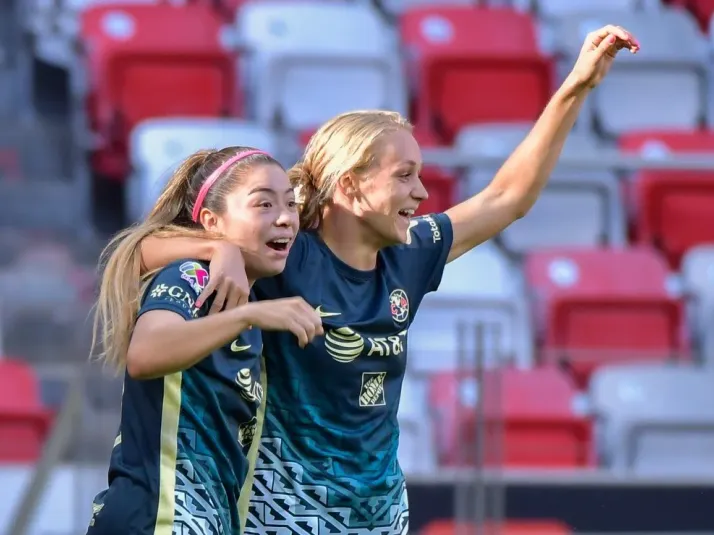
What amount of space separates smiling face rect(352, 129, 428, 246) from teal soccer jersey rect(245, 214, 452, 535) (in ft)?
0.36

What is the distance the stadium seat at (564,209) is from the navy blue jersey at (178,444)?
147 inches

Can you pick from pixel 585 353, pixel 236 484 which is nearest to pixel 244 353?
pixel 236 484

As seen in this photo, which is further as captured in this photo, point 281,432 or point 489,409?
point 489,409

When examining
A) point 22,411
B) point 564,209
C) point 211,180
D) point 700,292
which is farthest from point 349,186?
point 564,209

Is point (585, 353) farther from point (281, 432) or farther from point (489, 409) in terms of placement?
point (281, 432)

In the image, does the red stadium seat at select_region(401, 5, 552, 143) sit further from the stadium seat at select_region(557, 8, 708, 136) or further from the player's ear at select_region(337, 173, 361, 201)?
the player's ear at select_region(337, 173, 361, 201)

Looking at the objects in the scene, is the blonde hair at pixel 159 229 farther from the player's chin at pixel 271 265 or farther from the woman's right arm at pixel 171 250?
the player's chin at pixel 271 265

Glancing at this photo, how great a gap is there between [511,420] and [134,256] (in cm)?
279

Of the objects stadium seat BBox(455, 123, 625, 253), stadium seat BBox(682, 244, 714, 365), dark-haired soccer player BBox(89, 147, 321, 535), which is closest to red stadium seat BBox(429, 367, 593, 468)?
stadium seat BBox(682, 244, 714, 365)

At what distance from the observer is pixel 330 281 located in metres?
3.16

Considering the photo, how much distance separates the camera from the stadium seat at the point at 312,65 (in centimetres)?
682

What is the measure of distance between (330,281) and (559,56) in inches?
177

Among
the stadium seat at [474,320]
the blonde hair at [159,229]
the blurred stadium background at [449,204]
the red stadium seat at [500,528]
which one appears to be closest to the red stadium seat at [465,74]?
the blurred stadium background at [449,204]

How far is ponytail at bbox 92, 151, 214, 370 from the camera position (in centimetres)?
285
